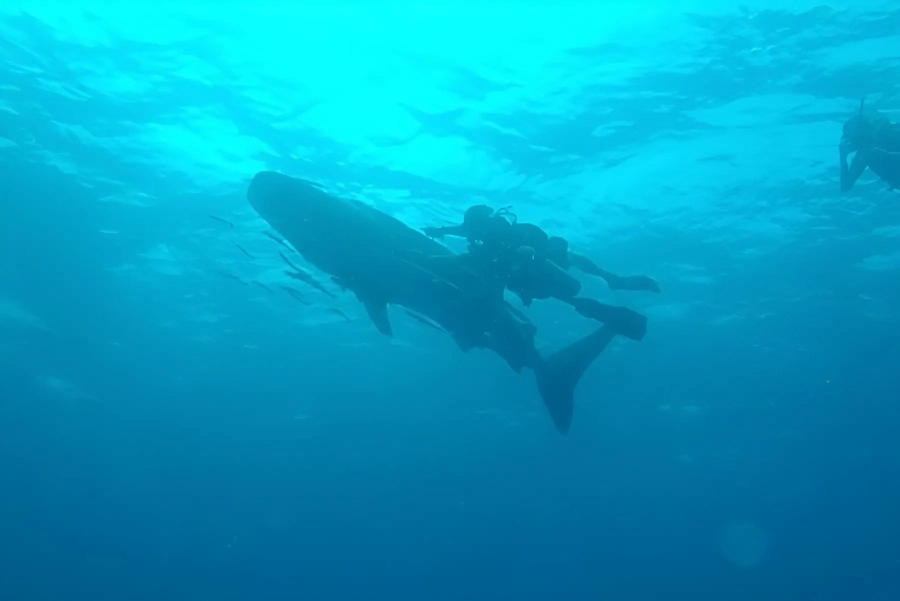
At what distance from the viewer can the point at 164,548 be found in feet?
172

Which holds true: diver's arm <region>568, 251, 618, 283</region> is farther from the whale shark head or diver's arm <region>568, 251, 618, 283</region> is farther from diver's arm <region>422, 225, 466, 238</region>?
the whale shark head

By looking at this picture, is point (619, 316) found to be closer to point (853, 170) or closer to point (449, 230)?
point (449, 230)

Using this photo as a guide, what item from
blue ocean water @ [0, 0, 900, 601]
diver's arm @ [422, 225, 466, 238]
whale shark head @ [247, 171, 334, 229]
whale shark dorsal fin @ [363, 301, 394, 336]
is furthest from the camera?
blue ocean water @ [0, 0, 900, 601]

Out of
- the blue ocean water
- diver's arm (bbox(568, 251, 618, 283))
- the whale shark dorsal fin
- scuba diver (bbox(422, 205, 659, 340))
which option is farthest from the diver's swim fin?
the blue ocean water

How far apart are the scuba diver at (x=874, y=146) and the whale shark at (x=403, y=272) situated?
443cm

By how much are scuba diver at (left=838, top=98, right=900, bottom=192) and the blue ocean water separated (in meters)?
3.59

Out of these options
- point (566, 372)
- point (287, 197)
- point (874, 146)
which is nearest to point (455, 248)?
point (566, 372)

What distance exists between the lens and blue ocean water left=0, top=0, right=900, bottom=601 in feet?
40.7

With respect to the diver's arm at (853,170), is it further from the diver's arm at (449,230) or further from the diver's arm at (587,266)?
the diver's arm at (449,230)

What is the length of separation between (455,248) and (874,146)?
33.6 feet

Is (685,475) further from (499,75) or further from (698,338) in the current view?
(499,75)

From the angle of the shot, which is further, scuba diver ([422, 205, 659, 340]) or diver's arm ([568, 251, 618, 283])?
diver's arm ([568, 251, 618, 283])

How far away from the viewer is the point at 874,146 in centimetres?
909

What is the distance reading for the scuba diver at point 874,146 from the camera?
29.3ft
